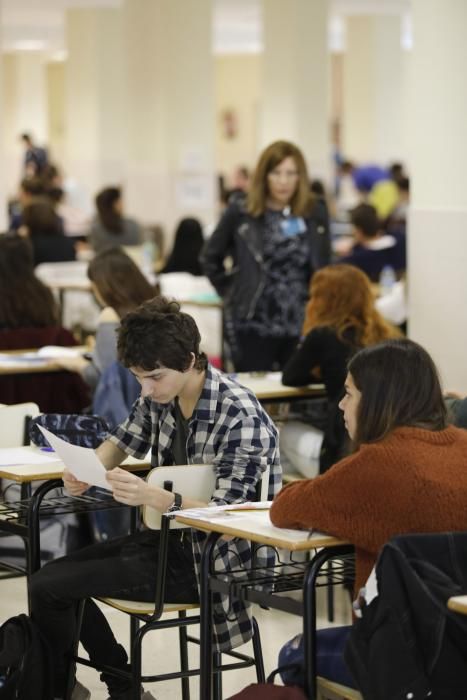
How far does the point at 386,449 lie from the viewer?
317 cm

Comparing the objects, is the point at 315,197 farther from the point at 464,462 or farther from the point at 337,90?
the point at 337,90

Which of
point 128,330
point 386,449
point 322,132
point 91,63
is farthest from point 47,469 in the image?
point 91,63

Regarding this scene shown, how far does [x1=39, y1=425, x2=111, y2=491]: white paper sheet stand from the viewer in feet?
11.7

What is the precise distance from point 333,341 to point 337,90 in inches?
1026

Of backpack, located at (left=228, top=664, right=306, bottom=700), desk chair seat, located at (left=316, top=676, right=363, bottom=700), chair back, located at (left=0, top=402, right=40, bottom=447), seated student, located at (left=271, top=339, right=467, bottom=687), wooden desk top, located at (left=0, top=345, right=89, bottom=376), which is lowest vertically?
desk chair seat, located at (left=316, top=676, right=363, bottom=700)

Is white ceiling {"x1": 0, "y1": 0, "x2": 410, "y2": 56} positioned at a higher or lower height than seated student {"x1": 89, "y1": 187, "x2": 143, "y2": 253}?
higher

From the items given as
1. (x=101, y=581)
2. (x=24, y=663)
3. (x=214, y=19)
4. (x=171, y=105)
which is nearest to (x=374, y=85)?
(x=214, y=19)

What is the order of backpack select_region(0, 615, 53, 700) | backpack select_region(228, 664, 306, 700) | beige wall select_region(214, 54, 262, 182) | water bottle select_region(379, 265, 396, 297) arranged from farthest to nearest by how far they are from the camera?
beige wall select_region(214, 54, 262, 182), water bottle select_region(379, 265, 396, 297), backpack select_region(0, 615, 53, 700), backpack select_region(228, 664, 306, 700)

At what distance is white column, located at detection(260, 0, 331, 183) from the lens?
15.4 m

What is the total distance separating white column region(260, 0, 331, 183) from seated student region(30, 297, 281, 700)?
1204 cm

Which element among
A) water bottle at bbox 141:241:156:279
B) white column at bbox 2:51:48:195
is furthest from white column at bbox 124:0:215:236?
white column at bbox 2:51:48:195

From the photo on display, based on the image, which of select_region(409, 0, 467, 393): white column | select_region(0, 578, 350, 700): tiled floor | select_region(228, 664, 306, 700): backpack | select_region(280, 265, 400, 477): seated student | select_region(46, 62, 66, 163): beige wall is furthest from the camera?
select_region(46, 62, 66, 163): beige wall

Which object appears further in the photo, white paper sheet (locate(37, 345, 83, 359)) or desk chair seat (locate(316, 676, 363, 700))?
white paper sheet (locate(37, 345, 83, 359))

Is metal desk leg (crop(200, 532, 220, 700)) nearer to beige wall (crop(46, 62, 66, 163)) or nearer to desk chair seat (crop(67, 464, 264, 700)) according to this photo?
desk chair seat (crop(67, 464, 264, 700))
